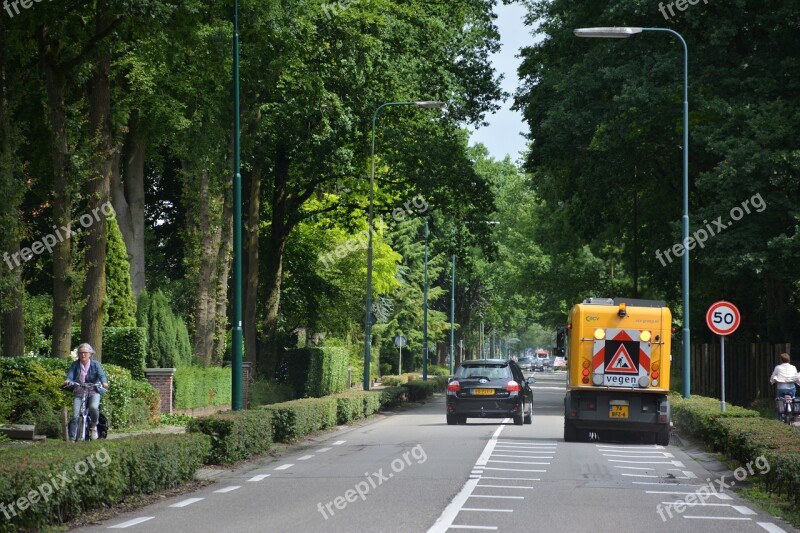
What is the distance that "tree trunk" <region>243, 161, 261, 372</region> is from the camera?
37.0m

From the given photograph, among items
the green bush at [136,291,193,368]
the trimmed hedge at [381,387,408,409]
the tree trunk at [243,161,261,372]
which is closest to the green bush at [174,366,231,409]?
the green bush at [136,291,193,368]

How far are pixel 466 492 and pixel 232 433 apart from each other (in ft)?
17.0

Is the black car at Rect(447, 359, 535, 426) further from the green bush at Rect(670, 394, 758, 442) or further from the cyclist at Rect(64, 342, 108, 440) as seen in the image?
the cyclist at Rect(64, 342, 108, 440)

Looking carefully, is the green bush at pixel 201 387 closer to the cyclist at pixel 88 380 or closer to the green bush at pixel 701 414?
the cyclist at pixel 88 380

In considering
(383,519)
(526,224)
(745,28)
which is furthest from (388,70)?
(526,224)

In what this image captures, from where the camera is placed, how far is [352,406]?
30906 millimetres

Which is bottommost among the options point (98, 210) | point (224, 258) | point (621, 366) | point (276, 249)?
point (621, 366)

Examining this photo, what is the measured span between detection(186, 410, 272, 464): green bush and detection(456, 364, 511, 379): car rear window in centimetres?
946

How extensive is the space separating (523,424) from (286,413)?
28.3 ft

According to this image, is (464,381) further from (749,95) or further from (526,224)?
(526,224)

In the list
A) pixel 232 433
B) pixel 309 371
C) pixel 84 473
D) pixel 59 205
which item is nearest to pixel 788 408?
pixel 232 433

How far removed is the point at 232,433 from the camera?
59.8 ft

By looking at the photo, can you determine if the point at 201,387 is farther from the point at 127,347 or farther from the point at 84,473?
the point at 84,473

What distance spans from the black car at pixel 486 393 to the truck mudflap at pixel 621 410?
5799 mm
